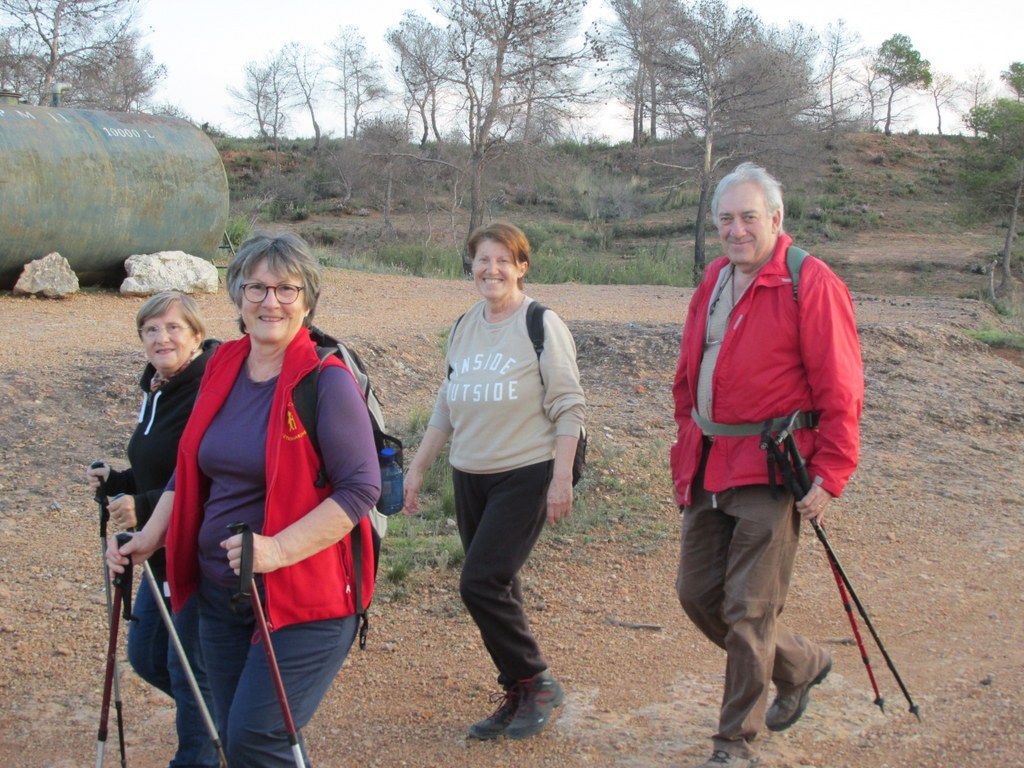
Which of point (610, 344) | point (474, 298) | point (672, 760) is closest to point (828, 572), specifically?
point (672, 760)

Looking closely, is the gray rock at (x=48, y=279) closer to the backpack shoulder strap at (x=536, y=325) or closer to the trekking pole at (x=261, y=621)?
the backpack shoulder strap at (x=536, y=325)

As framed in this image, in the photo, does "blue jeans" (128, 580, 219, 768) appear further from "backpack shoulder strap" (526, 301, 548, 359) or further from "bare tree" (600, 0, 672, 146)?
"bare tree" (600, 0, 672, 146)

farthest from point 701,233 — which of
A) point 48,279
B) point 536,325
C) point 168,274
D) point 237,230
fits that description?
point 536,325

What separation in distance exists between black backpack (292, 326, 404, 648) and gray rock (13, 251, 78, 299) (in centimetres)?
1081

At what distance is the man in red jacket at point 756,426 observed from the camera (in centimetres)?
338

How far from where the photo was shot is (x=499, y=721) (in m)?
3.86

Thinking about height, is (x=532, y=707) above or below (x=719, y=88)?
below

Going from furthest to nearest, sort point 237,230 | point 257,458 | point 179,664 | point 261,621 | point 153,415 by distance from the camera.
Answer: point 237,230
point 153,415
point 179,664
point 257,458
point 261,621

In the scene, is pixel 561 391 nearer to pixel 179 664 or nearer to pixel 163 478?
pixel 163 478

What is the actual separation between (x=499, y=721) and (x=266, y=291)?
1.86m

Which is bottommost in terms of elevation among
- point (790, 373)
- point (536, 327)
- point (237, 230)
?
point (790, 373)

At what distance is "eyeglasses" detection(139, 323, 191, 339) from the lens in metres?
3.39

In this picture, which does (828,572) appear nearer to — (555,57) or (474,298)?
(474,298)

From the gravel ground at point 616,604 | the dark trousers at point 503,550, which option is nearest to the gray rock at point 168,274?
the gravel ground at point 616,604
